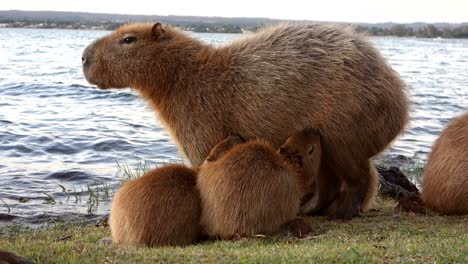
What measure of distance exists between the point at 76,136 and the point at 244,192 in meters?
9.54

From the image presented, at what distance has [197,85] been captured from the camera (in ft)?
22.4

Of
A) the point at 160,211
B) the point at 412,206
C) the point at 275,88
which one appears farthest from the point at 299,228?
the point at 412,206

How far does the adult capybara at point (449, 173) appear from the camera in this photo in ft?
22.5

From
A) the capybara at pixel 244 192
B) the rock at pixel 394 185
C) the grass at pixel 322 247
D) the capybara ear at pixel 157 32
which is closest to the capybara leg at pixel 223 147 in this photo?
the capybara at pixel 244 192

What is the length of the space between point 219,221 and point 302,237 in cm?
67

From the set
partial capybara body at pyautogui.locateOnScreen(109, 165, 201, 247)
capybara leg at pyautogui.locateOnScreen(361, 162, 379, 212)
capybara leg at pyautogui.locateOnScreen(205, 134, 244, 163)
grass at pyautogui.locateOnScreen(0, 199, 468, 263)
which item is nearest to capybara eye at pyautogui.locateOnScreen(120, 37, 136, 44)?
capybara leg at pyautogui.locateOnScreen(205, 134, 244, 163)

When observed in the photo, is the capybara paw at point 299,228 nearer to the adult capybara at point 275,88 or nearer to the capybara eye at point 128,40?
the adult capybara at point 275,88

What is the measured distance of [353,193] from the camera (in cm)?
691

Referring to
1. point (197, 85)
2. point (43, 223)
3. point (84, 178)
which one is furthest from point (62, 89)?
point (197, 85)

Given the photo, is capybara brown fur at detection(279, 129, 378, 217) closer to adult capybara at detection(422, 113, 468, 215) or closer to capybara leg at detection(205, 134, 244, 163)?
capybara leg at detection(205, 134, 244, 163)

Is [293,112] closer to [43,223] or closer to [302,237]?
[302,237]

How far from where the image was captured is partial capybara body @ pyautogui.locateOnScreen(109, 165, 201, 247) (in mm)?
5805

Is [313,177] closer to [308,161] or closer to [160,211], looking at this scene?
[308,161]

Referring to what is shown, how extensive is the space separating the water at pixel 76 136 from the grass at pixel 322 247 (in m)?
1.47
